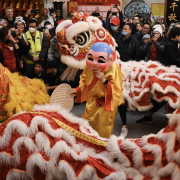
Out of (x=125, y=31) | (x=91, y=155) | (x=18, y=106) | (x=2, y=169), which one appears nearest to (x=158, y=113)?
(x=125, y=31)

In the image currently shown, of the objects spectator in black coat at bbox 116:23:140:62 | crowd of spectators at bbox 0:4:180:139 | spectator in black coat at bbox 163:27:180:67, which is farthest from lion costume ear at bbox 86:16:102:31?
spectator in black coat at bbox 163:27:180:67

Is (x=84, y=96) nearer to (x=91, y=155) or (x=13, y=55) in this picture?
(x=91, y=155)

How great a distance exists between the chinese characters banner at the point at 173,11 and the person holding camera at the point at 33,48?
381cm

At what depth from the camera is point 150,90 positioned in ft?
9.61

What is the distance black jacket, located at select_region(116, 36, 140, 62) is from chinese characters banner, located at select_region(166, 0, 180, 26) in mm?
3048

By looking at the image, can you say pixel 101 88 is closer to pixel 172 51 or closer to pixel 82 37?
pixel 82 37

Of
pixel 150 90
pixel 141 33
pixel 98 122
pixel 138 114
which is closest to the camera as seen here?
pixel 98 122

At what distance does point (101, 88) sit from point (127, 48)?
2.00m

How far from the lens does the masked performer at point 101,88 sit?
2.05 metres

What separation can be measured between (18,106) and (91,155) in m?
1.05

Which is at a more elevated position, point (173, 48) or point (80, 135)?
point (173, 48)

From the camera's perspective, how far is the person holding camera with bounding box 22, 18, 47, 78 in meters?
4.14

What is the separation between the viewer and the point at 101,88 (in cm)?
222

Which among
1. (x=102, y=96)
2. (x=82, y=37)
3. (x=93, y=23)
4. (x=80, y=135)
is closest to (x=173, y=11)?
(x=93, y=23)
